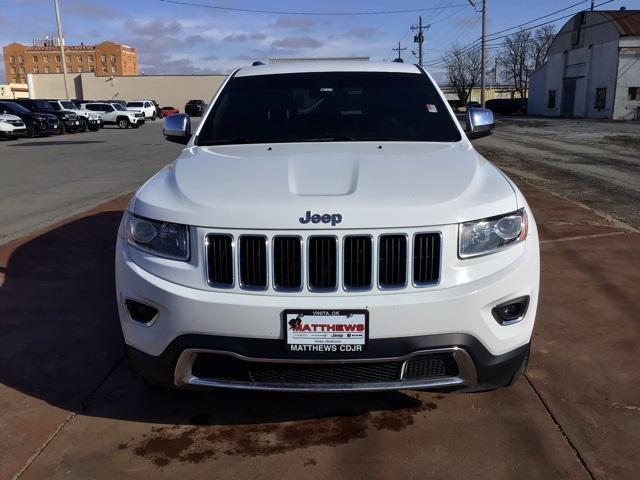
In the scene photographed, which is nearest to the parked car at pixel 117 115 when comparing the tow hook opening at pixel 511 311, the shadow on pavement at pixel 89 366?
the shadow on pavement at pixel 89 366

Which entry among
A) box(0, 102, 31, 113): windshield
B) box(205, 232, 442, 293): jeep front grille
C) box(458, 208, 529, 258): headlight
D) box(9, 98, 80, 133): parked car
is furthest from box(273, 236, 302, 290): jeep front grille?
box(9, 98, 80, 133): parked car

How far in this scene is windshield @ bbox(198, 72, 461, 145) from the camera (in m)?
4.02

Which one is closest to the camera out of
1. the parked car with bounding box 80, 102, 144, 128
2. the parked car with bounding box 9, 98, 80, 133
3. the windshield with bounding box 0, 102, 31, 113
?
the windshield with bounding box 0, 102, 31, 113

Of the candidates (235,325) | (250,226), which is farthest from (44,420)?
(250,226)

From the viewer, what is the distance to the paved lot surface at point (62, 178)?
8.74 m

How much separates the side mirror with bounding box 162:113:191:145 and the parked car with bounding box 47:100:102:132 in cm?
3195

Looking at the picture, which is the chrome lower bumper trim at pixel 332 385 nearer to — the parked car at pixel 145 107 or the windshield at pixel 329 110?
the windshield at pixel 329 110

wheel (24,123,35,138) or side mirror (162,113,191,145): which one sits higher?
side mirror (162,113,191,145)

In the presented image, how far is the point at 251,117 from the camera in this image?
4.24 meters

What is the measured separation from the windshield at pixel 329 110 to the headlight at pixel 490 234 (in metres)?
1.26

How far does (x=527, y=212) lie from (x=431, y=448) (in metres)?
1.22

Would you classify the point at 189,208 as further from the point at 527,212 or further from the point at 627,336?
the point at 627,336

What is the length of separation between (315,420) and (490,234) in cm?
132

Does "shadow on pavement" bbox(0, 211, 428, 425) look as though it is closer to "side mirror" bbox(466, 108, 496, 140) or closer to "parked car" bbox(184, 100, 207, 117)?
"parked car" bbox(184, 100, 207, 117)
